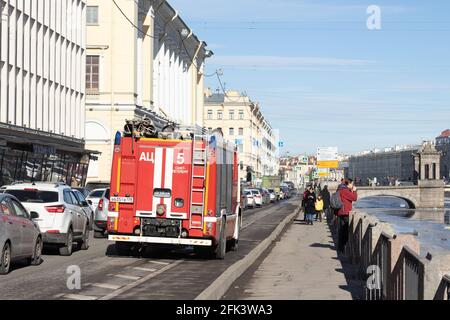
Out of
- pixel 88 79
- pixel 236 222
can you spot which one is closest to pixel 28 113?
pixel 88 79

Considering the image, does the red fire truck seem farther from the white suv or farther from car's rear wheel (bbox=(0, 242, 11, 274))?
car's rear wheel (bbox=(0, 242, 11, 274))

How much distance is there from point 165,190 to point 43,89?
99.4 ft

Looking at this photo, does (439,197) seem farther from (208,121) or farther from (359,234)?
(359,234)

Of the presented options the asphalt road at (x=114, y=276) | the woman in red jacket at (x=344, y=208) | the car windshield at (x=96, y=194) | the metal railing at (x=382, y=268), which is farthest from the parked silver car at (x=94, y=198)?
the metal railing at (x=382, y=268)

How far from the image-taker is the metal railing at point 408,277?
28.1ft

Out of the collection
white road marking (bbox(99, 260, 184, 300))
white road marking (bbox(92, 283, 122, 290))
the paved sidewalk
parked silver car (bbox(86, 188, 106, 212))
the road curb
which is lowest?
the paved sidewalk

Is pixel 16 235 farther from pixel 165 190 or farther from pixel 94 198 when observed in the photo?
pixel 94 198

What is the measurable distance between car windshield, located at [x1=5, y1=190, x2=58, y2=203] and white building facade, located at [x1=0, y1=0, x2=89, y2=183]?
1970 centimetres

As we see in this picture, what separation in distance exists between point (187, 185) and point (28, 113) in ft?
90.7

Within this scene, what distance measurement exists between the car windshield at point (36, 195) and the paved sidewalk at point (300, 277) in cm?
528

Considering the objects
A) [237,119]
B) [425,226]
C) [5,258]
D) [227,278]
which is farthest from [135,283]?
[237,119]

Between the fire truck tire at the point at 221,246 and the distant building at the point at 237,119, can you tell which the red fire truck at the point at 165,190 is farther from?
the distant building at the point at 237,119

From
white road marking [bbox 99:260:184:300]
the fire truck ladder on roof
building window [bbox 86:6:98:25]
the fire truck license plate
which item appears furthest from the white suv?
building window [bbox 86:6:98:25]

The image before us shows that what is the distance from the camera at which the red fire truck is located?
19.7m
